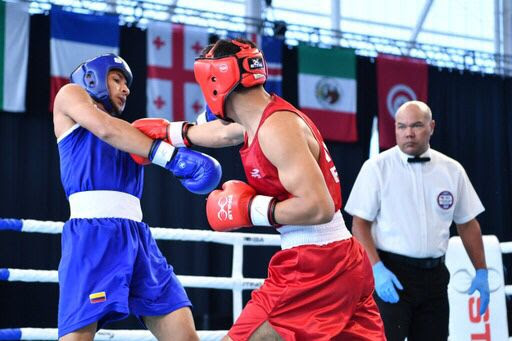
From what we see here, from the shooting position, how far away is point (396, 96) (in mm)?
8102

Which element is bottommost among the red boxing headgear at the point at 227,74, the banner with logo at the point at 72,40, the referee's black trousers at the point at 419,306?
the referee's black trousers at the point at 419,306

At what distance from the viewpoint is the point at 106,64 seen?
10.0 ft

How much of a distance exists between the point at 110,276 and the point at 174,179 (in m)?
4.58

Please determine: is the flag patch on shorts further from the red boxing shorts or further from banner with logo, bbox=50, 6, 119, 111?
banner with logo, bbox=50, 6, 119, 111

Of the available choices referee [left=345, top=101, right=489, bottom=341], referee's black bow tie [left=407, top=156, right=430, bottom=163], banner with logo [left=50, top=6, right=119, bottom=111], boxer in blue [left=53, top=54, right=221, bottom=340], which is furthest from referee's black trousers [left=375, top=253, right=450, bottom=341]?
banner with logo [left=50, top=6, right=119, bottom=111]

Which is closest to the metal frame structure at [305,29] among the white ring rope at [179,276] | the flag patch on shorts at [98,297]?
the white ring rope at [179,276]

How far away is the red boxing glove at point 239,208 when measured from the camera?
7.59 feet

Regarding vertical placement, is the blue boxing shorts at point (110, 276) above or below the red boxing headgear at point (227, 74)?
below

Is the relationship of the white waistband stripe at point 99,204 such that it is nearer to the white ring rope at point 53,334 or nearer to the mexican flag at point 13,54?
the white ring rope at point 53,334

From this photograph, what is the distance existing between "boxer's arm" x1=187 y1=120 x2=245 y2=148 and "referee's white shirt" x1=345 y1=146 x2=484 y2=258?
1003mm

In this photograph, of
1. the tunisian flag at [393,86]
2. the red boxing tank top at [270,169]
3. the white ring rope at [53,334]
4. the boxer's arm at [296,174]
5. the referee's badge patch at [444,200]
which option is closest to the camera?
the boxer's arm at [296,174]

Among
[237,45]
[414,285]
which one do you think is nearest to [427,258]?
[414,285]

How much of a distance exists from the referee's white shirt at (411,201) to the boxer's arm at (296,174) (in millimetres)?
1431

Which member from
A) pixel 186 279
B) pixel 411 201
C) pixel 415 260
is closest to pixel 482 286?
pixel 415 260
